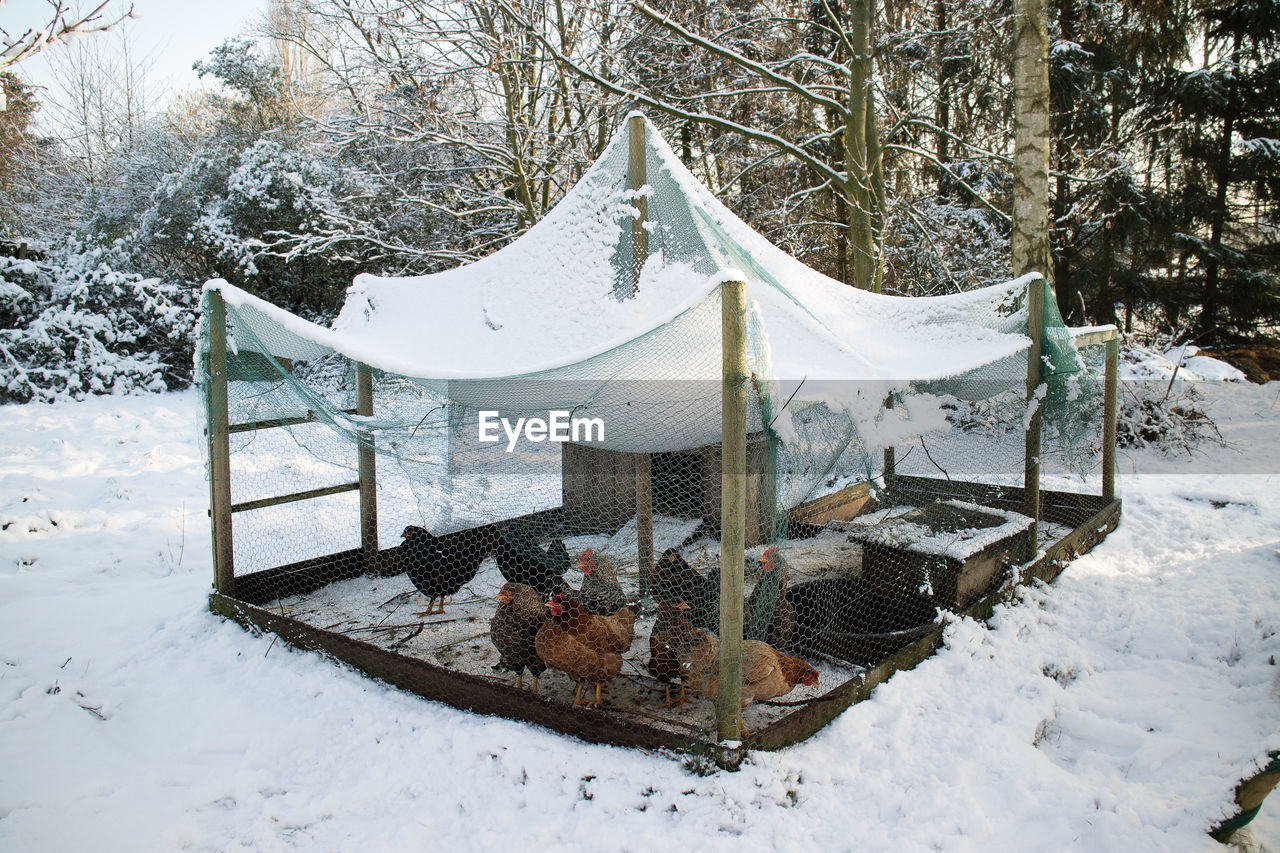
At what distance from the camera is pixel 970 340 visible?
325 cm

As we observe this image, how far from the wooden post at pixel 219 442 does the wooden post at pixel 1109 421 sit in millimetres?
4526

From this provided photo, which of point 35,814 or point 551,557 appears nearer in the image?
point 35,814

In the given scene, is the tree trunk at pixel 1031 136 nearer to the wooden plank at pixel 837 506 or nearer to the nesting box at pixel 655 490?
the wooden plank at pixel 837 506

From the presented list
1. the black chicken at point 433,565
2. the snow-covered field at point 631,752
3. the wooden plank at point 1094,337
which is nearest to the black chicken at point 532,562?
the black chicken at point 433,565

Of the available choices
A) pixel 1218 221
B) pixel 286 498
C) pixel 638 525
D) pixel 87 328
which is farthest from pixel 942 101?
pixel 87 328

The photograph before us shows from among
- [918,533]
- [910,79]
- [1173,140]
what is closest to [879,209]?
[910,79]

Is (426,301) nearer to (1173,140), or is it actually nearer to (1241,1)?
(1173,140)

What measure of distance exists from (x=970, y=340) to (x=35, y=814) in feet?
12.1

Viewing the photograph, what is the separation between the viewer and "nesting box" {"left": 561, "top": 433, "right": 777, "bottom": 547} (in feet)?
12.5

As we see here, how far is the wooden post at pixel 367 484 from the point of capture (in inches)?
136

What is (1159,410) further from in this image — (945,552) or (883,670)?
(883,670)

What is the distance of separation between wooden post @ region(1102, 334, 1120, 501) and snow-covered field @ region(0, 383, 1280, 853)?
0.80m

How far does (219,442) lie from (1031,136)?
15.9ft

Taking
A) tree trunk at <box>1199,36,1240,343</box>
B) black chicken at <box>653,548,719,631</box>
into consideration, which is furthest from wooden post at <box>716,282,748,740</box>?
tree trunk at <box>1199,36,1240,343</box>
